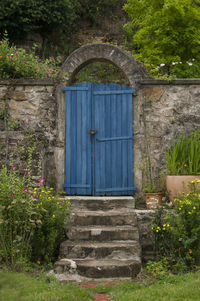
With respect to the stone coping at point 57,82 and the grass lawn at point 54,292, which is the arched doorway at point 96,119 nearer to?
the stone coping at point 57,82

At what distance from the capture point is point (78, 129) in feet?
22.2

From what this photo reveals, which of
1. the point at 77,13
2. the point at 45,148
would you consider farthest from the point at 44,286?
the point at 77,13

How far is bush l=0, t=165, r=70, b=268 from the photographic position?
448cm

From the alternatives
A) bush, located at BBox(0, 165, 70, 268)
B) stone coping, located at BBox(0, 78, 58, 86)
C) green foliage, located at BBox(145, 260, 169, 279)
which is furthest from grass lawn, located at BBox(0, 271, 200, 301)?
stone coping, located at BBox(0, 78, 58, 86)

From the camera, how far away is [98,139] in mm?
6707

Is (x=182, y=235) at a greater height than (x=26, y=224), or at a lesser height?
lesser

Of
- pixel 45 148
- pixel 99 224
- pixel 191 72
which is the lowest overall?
pixel 99 224

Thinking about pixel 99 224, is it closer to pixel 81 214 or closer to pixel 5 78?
pixel 81 214

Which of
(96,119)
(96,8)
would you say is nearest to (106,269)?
(96,119)

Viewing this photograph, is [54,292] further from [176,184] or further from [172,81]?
[172,81]

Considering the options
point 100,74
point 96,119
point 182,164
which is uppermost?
point 100,74

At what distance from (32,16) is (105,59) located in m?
7.89

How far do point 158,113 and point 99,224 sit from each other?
2411 mm

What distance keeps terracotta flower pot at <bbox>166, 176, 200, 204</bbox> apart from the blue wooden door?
86 centimetres
